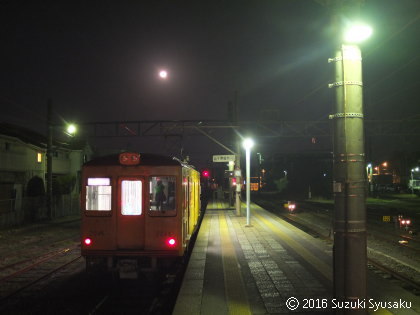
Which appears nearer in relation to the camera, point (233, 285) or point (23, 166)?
point (233, 285)

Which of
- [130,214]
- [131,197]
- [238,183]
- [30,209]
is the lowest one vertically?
[30,209]

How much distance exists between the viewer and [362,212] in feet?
16.2

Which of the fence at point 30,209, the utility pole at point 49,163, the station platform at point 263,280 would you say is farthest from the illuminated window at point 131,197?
the utility pole at point 49,163

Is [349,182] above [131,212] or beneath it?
above

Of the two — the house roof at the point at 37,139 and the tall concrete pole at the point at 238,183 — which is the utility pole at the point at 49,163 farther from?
the tall concrete pole at the point at 238,183

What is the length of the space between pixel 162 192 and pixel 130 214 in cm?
83

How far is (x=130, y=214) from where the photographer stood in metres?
8.95

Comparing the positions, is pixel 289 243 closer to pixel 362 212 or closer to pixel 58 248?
pixel 58 248

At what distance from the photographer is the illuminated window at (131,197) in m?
8.98

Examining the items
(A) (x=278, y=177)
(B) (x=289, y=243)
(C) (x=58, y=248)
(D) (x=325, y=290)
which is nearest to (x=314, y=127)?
(B) (x=289, y=243)

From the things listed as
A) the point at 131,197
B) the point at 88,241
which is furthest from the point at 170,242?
the point at 88,241

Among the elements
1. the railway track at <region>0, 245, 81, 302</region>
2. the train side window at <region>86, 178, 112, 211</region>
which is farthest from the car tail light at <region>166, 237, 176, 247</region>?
the railway track at <region>0, 245, 81, 302</region>

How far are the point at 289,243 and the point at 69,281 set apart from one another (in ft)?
23.8

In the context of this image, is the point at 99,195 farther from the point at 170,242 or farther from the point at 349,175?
the point at 349,175
